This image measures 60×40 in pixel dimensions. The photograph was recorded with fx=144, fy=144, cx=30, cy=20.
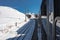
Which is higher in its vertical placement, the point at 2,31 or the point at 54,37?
the point at 54,37

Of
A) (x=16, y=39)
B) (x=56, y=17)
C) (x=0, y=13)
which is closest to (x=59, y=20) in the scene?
(x=56, y=17)

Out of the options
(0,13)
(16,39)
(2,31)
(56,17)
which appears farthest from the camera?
(0,13)

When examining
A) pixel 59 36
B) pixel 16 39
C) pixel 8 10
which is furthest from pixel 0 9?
pixel 59 36

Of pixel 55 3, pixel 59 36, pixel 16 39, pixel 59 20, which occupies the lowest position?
pixel 16 39

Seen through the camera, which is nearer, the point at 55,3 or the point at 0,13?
the point at 55,3

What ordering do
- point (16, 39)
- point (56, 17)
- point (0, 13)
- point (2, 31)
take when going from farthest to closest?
point (0, 13), point (2, 31), point (16, 39), point (56, 17)

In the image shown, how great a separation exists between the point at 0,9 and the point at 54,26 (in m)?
25.4

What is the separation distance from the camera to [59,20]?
3.07ft

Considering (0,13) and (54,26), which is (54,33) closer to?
(54,26)

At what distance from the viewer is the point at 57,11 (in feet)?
3.11

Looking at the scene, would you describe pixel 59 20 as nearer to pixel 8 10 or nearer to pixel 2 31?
pixel 2 31

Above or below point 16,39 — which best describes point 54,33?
above

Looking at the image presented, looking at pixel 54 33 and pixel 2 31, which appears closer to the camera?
pixel 54 33

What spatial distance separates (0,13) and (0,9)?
62.0 inches
